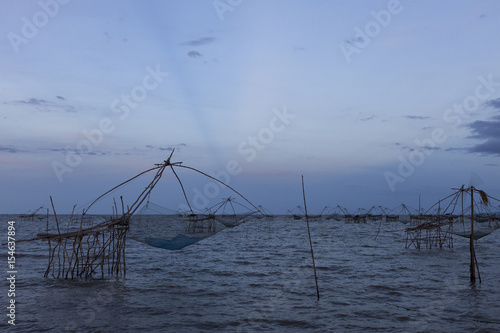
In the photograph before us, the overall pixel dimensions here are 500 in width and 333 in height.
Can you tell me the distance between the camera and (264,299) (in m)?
8.84

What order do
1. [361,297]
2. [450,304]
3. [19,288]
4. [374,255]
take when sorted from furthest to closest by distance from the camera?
1. [374,255]
2. [19,288]
3. [361,297]
4. [450,304]

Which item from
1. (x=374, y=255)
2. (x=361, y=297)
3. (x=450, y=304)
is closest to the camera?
(x=450, y=304)

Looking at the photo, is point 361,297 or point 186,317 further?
point 361,297

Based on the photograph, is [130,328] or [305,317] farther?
[305,317]

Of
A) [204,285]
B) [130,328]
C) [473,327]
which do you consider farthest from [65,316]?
[473,327]

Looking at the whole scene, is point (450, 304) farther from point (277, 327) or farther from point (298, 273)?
point (298, 273)

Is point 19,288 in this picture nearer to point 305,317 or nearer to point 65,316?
point 65,316

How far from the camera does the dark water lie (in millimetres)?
7016

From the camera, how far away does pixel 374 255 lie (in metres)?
17.0

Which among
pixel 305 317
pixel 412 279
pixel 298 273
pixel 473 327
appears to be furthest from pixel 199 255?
pixel 473 327

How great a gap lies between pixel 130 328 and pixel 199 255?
1060cm

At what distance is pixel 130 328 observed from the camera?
6836 millimetres

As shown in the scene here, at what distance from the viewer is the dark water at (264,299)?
23.0 ft

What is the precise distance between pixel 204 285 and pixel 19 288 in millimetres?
4642
